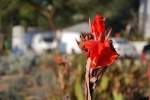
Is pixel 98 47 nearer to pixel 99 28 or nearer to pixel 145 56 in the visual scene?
pixel 99 28

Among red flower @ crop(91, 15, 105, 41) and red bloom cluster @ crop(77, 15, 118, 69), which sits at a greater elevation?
red flower @ crop(91, 15, 105, 41)

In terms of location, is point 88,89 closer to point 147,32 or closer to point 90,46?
point 90,46

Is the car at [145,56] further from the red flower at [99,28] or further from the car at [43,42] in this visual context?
the red flower at [99,28]

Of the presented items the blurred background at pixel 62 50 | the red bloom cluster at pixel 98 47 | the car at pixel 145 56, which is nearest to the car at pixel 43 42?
the blurred background at pixel 62 50

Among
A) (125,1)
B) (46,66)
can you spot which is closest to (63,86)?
(46,66)

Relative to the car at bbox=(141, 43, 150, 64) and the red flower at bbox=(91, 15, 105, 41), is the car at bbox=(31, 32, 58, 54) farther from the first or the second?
the red flower at bbox=(91, 15, 105, 41)

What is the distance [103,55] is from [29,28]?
103ft

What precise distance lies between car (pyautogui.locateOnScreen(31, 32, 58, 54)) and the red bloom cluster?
2941 centimetres

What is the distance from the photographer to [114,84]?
8352 mm

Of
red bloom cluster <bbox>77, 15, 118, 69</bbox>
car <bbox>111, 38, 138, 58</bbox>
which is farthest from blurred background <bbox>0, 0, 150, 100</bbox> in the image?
red bloom cluster <bbox>77, 15, 118, 69</bbox>

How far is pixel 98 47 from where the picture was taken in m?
3.12

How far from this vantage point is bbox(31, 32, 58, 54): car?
1305 inches

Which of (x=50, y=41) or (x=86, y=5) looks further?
(x=50, y=41)

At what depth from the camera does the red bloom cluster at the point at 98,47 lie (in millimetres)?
3115
